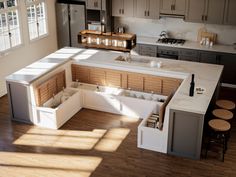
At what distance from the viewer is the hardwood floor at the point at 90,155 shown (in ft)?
19.5

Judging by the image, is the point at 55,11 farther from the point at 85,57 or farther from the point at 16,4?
the point at 85,57

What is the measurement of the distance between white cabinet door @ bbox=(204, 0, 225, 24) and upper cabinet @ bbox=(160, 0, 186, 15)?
622 millimetres

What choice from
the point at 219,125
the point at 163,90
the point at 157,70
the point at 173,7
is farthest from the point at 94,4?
the point at 219,125

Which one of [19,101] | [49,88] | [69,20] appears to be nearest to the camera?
[19,101]

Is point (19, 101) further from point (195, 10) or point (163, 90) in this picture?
point (195, 10)

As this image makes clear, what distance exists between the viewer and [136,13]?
976cm

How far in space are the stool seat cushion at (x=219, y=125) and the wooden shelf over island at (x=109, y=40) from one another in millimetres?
2095

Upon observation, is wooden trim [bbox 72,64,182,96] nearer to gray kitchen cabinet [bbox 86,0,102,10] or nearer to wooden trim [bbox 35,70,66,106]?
wooden trim [bbox 35,70,66,106]

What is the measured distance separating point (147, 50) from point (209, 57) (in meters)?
1.65

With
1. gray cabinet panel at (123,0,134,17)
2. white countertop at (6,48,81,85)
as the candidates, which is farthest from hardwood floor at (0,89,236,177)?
gray cabinet panel at (123,0,134,17)

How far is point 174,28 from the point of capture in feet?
32.5

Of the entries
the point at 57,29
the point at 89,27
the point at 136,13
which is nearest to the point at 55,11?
the point at 57,29

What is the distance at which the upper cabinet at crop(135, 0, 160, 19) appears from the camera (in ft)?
31.2

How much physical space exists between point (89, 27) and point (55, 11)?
5.31ft
